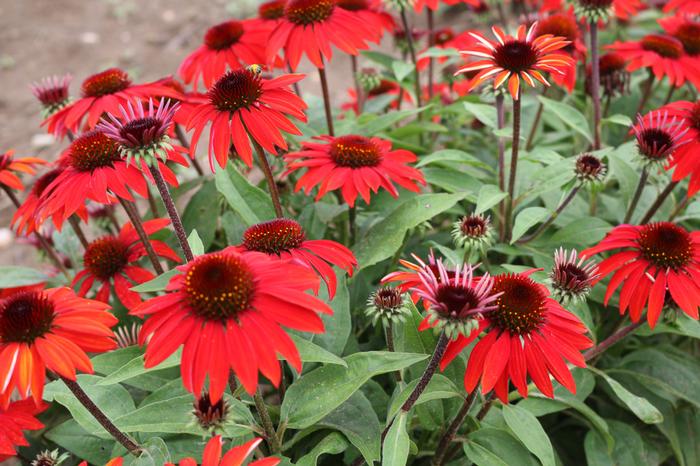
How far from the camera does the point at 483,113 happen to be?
218 centimetres

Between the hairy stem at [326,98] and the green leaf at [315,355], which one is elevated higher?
the hairy stem at [326,98]

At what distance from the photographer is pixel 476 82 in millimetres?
1621

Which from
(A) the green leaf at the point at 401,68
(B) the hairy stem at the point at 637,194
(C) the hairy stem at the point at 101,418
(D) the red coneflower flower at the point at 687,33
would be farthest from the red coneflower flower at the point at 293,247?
(D) the red coneflower flower at the point at 687,33

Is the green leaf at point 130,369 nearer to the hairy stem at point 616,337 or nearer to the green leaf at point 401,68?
the hairy stem at point 616,337

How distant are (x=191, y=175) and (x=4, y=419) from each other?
2.45 meters

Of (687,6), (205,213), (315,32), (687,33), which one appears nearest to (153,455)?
(205,213)

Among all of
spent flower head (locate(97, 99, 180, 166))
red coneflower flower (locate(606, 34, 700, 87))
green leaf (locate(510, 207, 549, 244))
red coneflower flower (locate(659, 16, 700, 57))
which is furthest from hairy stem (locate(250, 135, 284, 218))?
red coneflower flower (locate(659, 16, 700, 57))

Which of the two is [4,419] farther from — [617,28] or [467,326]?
[617,28]

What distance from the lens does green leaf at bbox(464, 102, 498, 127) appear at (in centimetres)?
211

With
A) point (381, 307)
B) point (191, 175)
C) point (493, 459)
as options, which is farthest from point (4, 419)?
point (191, 175)

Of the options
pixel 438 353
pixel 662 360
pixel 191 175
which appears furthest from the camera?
pixel 191 175

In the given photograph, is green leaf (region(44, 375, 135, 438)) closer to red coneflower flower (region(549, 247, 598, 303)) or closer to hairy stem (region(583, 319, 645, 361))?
red coneflower flower (region(549, 247, 598, 303))

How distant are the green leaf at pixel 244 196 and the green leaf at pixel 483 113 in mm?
728

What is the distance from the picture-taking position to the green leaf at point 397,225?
5.79 ft
